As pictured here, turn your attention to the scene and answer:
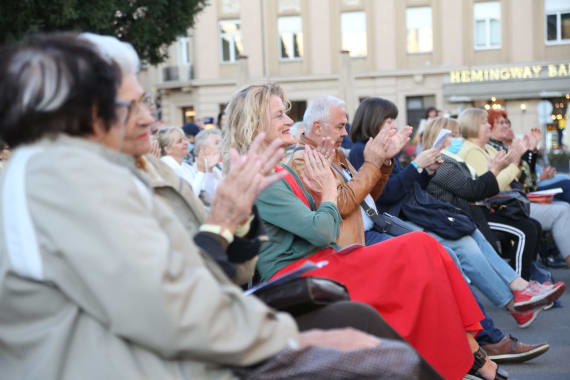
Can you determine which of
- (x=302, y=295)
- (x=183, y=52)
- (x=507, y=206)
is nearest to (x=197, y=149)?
(x=507, y=206)

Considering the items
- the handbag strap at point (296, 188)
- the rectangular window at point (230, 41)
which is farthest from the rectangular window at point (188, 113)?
the handbag strap at point (296, 188)

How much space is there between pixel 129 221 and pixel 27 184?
0.28m

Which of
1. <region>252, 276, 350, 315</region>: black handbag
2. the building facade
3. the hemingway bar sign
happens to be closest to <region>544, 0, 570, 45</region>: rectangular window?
the building facade

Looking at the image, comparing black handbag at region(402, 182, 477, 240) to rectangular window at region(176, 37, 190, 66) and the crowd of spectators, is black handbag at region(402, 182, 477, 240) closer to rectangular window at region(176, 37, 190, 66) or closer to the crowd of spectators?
the crowd of spectators

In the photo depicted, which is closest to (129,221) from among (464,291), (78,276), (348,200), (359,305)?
(78,276)

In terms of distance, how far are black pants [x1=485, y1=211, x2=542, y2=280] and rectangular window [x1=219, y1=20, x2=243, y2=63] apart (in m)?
28.3

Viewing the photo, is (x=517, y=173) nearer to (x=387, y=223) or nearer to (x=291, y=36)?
(x=387, y=223)

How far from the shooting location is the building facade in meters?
31.4

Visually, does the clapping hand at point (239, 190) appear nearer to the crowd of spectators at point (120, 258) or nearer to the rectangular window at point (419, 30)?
the crowd of spectators at point (120, 258)

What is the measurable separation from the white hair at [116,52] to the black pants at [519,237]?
201 inches

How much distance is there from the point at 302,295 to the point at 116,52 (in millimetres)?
980

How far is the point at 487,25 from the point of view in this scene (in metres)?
31.9

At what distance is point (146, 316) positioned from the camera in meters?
1.83

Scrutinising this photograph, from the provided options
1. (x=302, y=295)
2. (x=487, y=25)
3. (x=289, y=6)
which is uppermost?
(x=289, y=6)
